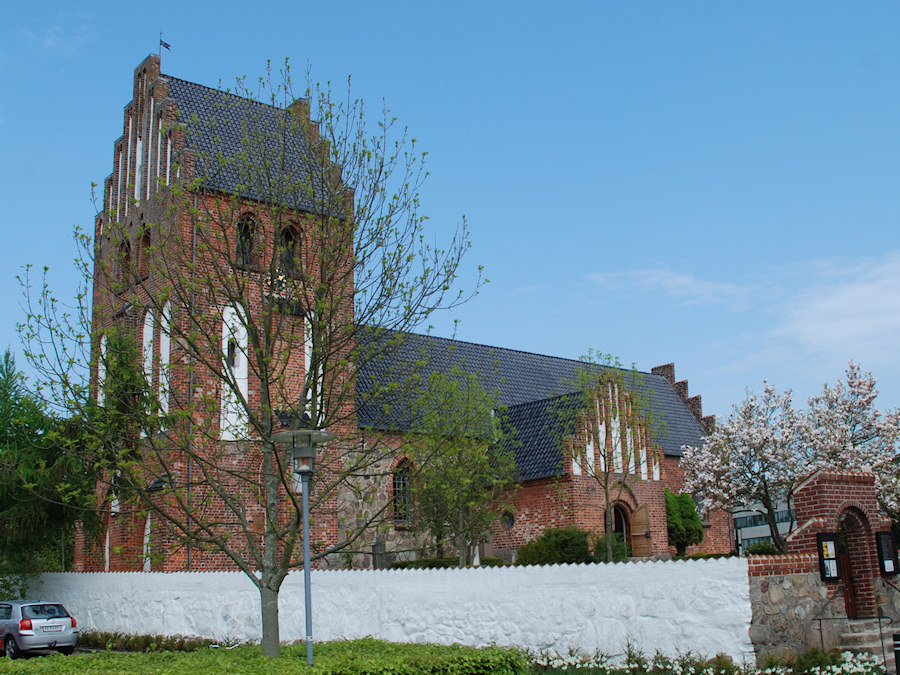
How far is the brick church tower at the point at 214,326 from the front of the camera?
1417 cm

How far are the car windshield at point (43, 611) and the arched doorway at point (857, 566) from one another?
18.7 metres

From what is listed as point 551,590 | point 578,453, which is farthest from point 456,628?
point 578,453

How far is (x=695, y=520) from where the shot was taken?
35125 millimetres

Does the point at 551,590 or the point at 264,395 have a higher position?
the point at 264,395

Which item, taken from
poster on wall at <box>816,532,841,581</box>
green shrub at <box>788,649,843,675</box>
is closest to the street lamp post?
green shrub at <box>788,649,843,675</box>

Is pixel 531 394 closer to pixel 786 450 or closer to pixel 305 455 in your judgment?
pixel 786 450

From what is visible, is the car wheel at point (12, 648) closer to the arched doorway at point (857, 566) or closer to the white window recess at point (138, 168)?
the white window recess at point (138, 168)

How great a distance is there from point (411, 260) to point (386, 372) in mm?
1972

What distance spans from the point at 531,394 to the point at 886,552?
2201cm

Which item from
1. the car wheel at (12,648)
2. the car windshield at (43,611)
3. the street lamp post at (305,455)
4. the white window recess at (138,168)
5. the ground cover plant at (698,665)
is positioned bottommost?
the car wheel at (12,648)

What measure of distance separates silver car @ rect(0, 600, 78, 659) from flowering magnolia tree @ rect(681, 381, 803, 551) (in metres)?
22.5

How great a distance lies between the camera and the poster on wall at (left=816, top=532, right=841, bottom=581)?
14773 millimetres

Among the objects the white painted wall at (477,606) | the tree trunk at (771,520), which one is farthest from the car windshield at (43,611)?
the tree trunk at (771,520)

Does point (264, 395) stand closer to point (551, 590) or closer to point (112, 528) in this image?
point (551, 590)
